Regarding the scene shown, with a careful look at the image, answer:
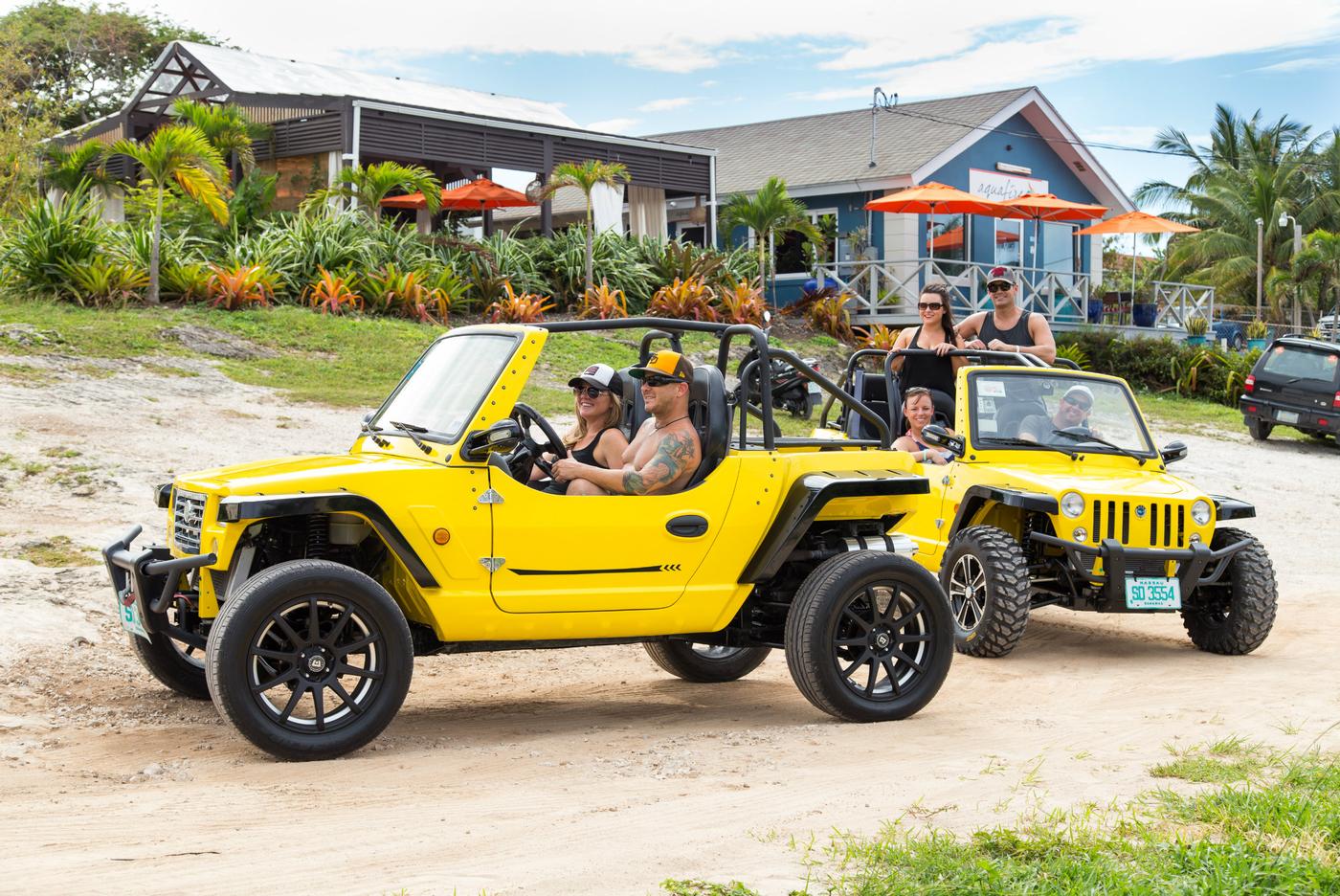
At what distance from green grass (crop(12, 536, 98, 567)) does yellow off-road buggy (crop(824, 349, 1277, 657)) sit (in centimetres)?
460

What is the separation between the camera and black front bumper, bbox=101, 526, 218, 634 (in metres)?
6.10

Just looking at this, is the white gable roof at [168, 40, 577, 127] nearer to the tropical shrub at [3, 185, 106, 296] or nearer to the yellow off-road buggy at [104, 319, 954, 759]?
the tropical shrub at [3, 185, 106, 296]

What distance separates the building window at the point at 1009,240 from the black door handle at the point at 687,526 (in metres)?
28.9

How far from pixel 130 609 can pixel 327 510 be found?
110 cm

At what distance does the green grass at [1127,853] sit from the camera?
4391 millimetres

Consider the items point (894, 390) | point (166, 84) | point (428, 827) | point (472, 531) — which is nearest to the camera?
point (428, 827)

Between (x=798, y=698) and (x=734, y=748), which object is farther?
(x=798, y=698)

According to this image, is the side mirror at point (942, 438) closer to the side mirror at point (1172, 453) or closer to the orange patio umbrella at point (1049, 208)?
the side mirror at point (1172, 453)

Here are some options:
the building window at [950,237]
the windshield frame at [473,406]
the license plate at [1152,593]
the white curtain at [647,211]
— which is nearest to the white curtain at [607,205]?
the white curtain at [647,211]

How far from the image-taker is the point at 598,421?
7.30 m

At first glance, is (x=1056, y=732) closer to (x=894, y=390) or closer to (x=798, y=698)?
(x=798, y=698)

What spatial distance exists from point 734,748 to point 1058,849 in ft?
6.52

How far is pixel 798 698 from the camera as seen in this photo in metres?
7.99

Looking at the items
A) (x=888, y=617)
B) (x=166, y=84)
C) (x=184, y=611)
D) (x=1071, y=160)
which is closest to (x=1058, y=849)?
(x=888, y=617)
